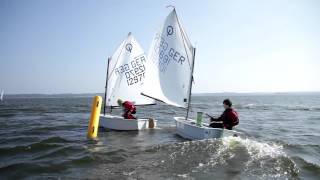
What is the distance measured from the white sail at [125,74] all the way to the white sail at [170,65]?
9.07 ft

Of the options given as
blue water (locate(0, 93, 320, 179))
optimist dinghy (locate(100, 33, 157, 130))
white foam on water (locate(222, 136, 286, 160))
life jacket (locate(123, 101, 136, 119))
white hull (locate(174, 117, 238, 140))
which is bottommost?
blue water (locate(0, 93, 320, 179))

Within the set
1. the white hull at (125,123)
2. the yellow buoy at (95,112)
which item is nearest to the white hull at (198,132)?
the white hull at (125,123)

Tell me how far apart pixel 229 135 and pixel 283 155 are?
7.11 ft

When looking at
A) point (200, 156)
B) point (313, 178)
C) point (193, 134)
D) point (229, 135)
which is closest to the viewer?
point (313, 178)

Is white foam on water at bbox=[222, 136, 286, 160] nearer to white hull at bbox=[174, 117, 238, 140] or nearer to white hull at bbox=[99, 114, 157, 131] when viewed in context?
white hull at bbox=[174, 117, 238, 140]

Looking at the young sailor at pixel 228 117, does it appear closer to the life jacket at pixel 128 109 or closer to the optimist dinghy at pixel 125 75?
the life jacket at pixel 128 109

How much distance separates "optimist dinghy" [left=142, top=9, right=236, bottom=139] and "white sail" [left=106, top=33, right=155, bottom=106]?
283 cm

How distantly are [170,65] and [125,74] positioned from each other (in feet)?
14.3

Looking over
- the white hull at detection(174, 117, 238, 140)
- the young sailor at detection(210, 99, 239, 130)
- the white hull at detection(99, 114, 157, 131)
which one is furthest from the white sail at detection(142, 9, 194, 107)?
the young sailor at detection(210, 99, 239, 130)

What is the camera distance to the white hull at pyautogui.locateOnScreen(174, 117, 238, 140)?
40.6 feet

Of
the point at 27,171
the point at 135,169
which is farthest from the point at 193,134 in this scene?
the point at 27,171

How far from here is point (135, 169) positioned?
9.53 metres

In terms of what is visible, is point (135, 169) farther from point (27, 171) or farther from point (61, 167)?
point (27, 171)

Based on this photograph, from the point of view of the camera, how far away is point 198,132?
13172 mm
